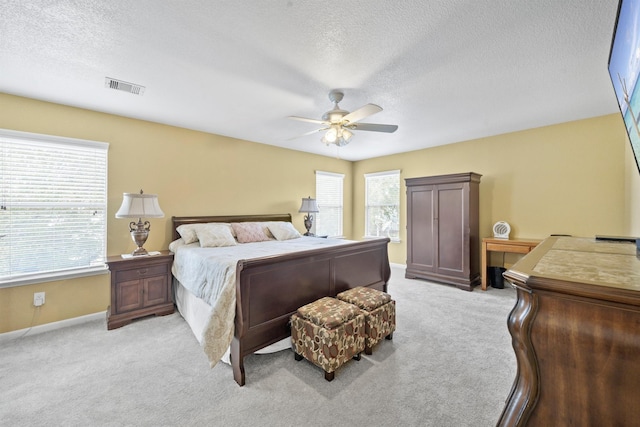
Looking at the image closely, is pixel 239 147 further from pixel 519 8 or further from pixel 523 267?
pixel 523 267

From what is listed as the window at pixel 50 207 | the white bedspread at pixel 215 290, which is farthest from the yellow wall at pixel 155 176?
the white bedspread at pixel 215 290

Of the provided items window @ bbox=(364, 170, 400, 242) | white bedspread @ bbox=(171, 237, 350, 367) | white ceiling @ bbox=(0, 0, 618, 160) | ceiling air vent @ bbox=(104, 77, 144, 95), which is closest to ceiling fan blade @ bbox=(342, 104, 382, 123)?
white ceiling @ bbox=(0, 0, 618, 160)

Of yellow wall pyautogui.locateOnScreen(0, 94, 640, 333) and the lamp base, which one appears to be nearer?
yellow wall pyautogui.locateOnScreen(0, 94, 640, 333)

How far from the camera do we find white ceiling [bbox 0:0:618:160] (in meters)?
1.71

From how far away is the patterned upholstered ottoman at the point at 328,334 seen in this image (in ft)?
6.69

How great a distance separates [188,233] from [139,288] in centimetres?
86

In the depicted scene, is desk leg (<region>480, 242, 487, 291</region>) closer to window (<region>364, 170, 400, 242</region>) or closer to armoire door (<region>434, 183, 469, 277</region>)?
armoire door (<region>434, 183, 469, 277</region>)

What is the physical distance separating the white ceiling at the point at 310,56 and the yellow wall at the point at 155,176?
235 mm

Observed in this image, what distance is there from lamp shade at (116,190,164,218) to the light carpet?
4.21 ft

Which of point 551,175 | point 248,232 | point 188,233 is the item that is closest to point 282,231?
point 248,232

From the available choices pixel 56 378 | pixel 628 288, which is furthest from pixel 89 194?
pixel 628 288

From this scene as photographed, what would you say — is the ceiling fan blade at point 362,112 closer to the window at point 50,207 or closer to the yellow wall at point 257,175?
the yellow wall at point 257,175

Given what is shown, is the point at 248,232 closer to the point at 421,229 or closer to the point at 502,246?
the point at 421,229

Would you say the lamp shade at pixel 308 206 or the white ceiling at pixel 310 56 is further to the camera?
the lamp shade at pixel 308 206
